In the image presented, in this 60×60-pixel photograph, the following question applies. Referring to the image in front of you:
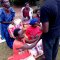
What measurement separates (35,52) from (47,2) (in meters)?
1.92

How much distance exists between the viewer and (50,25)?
139 inches

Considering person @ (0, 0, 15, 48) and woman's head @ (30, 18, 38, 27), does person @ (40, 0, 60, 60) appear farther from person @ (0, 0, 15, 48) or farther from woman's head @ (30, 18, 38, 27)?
person @ (0, 0, 15, 48)

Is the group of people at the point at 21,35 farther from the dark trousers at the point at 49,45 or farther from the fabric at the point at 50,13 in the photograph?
the fabric at the point at 50,13

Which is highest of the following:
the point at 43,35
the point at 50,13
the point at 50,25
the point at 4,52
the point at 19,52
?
the point at 50,13

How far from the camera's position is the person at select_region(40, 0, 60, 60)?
10.9 ft

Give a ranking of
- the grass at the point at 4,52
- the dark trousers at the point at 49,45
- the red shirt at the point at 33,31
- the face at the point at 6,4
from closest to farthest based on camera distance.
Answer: the dark trousers at the point at 49,45 → the red shirt at the point at 33,31 → the grass at the point at 4,52 → the face at the point at 6,4

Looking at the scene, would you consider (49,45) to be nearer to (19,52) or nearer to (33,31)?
(19,52)

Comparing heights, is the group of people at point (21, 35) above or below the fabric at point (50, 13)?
below

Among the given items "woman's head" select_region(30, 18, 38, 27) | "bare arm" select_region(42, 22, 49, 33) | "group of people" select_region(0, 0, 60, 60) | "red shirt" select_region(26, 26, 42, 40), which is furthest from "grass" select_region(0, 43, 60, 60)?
"bare arm" select_region(42, 22, 49, 33)

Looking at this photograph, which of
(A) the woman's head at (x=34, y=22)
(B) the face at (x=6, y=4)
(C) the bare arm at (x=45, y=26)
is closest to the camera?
(C) the bare arm at (x=45, y=26)

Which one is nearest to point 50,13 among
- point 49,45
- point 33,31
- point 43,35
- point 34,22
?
point 43,35

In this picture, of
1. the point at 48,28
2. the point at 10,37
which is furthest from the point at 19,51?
the point at 10,37

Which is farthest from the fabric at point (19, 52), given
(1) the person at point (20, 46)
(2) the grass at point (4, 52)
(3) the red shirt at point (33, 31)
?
(2) the grass at point (4, 52)

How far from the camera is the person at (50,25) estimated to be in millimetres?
3309
